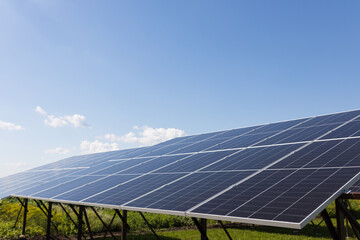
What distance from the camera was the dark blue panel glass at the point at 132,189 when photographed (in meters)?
9.98

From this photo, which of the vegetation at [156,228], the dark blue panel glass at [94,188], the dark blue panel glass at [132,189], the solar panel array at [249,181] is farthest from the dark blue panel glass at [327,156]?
the vegetation at [156,228]

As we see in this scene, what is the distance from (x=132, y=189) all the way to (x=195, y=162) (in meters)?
3.14

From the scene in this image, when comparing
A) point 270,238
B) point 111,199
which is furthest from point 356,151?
point 270,238

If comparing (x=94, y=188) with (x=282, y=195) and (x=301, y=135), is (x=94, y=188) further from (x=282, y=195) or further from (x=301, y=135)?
(x=301, y=135)

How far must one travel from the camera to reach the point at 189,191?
908 centimetres

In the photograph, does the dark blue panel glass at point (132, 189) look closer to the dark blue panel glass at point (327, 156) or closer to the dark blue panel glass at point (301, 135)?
the dark blue panel glass at point (327, 156)

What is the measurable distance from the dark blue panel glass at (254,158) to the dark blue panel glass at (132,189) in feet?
5.45

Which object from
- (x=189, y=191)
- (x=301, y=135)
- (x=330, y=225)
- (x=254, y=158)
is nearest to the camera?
(x=330, y=225)

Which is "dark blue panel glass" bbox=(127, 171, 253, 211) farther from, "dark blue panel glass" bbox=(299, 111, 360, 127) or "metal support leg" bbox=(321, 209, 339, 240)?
"dark blue panel glass" bbox=(299, 111, 360, 127)

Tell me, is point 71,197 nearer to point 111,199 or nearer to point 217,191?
point 111,199

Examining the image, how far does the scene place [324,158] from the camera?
9.50 m

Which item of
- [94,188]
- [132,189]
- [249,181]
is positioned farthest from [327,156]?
[94,188]

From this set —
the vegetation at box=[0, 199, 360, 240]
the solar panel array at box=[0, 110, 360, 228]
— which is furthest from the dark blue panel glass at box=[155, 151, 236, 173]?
the vegetation at box=[0, 199, 360, 240]

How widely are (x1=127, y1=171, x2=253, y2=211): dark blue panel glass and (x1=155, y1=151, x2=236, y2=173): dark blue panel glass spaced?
1.47 m
